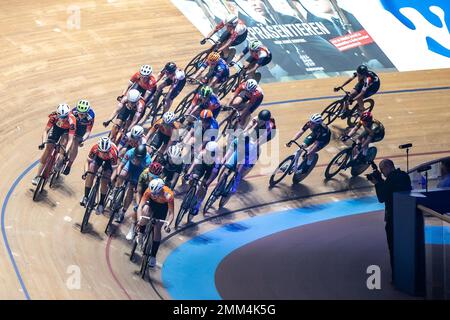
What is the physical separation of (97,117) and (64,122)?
118 inches

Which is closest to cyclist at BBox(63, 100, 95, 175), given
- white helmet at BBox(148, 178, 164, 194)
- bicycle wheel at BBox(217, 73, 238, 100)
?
white helmet at BBox(148, 178, 164, 194)

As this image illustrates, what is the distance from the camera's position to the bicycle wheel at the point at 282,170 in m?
18.6

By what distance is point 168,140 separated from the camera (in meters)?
18.0

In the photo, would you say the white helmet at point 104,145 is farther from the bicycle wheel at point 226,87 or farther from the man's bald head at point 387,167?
the bicycle wheel at point 226,87

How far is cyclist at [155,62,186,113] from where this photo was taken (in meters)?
19.6

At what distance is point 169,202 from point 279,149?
4393 mm

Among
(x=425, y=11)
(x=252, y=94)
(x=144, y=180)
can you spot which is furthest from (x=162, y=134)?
(x=425, y=11)

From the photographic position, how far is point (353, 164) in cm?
1905

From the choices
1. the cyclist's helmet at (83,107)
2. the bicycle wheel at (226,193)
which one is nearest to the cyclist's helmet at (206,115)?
the bicycle wheel at (226,193)

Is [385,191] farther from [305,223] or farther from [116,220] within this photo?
[116,220]

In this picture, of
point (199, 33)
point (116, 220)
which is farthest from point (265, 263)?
point (199, 33)

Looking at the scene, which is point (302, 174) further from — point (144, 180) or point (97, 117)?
point (97, 117)

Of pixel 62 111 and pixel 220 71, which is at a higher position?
pixel 220 71

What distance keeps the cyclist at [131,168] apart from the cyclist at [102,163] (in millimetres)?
126
